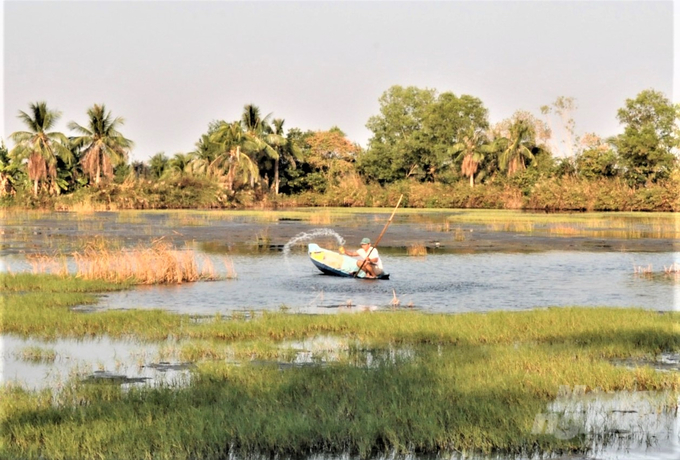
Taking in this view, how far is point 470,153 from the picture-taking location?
8925 centimetres

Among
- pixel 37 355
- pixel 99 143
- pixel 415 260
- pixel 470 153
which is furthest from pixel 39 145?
pixel 37 355

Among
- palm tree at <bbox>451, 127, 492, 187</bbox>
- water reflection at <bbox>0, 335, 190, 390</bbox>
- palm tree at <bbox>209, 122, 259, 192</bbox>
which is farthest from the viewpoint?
palm tree at <bbox>451, 127, 492, 187</bbox>

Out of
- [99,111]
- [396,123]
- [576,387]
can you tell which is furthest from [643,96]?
[576,387]

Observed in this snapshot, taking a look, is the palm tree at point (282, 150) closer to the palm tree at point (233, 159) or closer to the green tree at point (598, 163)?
the palm tree at point (233, 159)

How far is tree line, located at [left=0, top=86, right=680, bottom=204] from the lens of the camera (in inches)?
3091

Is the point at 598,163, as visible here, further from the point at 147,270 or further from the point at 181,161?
the point at 147,270

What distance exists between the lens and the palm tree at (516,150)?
283 ft

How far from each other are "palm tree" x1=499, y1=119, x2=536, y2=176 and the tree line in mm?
114

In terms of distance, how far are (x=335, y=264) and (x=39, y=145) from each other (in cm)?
5684

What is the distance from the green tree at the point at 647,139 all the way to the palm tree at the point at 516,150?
852cm

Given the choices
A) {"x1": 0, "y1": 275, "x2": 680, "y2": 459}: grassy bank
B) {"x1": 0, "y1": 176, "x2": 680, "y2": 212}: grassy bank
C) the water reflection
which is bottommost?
the water reflection

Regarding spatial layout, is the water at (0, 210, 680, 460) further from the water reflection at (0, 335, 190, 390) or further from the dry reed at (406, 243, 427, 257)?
the dry reed at (406, 243, 427, 257)

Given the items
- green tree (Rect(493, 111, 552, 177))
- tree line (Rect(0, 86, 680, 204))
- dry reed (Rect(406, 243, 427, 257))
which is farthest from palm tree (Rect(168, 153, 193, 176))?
dry reed (Rect(406, 243, 427, 257))

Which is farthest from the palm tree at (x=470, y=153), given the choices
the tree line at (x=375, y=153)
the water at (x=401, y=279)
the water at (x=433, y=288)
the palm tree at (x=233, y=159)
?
the water at (x=433, y=288)
